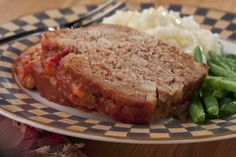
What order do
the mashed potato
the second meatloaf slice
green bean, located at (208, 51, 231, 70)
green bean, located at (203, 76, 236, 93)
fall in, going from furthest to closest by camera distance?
the mashed potato → green bean, located at (208, 51, 231, 70) → green bean, located at (203, 76, 236, 93) → the second meatloaf slice

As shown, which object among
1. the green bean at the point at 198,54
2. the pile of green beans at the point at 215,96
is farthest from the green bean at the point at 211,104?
the green bean at the point at 198,54

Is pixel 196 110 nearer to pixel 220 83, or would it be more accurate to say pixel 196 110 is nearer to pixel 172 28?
pixel 220 83

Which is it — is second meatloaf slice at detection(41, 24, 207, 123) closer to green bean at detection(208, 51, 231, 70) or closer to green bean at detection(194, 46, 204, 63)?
green bean at detection(194, 46, 204, 63)

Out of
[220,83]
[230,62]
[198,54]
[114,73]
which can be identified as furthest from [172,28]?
[114,73]

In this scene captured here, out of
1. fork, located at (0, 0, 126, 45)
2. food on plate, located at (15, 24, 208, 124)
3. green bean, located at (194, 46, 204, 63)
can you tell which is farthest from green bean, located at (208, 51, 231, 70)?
fork, located at (0, 0, 126, 45)

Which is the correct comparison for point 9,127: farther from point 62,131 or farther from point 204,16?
point 204,16

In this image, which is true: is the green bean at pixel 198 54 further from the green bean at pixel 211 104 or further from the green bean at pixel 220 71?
the green bean at pixel 211 104
